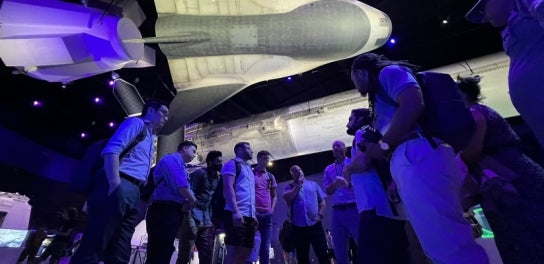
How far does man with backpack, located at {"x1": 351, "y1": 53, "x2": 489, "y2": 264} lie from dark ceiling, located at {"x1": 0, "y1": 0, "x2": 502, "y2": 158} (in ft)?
23.9

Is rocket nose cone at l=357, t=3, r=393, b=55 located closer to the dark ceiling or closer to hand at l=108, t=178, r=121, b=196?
the dark ceiling

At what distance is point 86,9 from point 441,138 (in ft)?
20.6

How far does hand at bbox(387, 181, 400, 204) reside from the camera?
1.76 metres

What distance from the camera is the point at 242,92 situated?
445 inches

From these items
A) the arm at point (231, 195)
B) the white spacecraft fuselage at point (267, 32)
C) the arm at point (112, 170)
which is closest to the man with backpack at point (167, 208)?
the arm at point (231, 195)

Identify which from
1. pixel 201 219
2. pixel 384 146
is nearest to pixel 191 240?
pixel 201 219

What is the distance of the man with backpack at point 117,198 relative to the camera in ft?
6.43

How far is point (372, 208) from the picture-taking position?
77.1 inches

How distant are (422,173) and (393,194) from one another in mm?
514

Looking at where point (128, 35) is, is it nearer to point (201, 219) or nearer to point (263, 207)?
point (201, 219)

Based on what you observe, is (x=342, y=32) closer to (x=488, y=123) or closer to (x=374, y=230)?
(x=488, y=123)

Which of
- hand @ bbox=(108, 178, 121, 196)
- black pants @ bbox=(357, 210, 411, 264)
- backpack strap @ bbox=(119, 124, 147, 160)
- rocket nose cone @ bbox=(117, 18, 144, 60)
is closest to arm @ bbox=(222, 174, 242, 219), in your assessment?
backpack strap @ bbox=(119, 124, 147, 160)

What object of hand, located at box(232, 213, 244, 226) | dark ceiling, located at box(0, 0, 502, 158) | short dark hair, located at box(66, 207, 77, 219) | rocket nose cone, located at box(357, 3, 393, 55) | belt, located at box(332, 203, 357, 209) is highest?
dark ceiling, located at box(0, 0, 502, 158)

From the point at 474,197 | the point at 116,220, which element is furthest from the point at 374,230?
the point at 116,220
